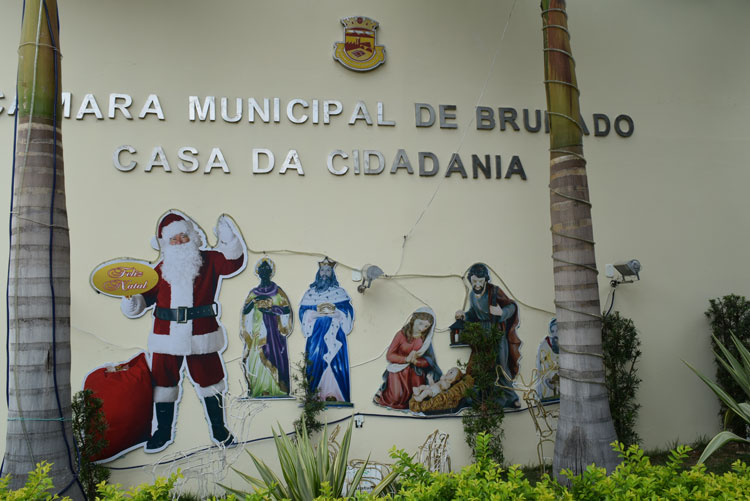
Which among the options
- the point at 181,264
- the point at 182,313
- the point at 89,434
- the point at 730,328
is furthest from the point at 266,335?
the point at 730,328

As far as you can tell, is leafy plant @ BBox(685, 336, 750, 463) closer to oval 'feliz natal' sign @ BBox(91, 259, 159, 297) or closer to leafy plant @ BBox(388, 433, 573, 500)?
leafy plant @ BBox(388, 433, 573, 500)

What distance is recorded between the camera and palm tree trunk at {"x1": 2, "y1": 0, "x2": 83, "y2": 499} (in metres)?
4.07

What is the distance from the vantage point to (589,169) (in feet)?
22.9

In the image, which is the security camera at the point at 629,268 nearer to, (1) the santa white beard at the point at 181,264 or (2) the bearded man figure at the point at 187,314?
(2) the bearded man figure at the point at 187,314

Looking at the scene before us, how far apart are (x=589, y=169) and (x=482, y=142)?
1.46 m

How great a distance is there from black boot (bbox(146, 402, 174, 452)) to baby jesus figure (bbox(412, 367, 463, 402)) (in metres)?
2.68

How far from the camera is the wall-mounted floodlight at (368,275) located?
6.16 m

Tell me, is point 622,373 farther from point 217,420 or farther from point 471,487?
point 217,420

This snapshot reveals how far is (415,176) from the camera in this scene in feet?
21.6

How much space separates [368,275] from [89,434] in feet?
10.5

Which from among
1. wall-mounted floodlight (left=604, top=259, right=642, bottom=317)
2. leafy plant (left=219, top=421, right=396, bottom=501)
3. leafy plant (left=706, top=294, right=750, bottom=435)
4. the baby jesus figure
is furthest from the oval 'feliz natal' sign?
leafy plant (left=706, top=294, right=750, bottom=435)

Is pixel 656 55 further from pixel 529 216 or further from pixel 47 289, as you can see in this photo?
pixel 47 289

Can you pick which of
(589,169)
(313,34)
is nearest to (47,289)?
(313,34)

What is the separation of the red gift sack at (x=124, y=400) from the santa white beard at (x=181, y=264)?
862 mm
